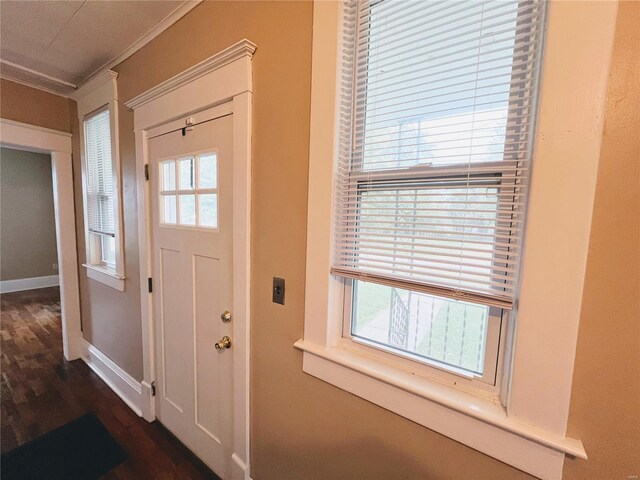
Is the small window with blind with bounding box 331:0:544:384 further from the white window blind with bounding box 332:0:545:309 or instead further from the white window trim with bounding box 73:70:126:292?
the white window trim with bounding box 73:70:126:292

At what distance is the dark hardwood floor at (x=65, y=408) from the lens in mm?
1524

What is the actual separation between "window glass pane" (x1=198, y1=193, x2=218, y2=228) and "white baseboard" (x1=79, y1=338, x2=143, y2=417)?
1516mm

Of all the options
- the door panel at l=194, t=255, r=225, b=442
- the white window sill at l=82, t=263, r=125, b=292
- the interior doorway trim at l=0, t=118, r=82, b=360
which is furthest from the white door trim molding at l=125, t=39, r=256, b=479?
the interior doorway trim at l=0, t=118, r=82, b=360

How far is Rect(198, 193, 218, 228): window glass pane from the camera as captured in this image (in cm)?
131

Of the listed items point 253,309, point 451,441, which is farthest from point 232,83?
point 451,441

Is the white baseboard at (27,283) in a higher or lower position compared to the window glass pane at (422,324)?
lower

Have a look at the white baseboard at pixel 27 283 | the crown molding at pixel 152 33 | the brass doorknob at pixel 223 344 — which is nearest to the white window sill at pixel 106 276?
the brass doorknob at pixel 223 344

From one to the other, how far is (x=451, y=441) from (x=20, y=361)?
379 cm

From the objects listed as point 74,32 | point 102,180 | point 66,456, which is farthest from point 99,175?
point 66,456

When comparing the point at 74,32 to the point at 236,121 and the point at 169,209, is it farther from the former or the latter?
the point at 236,121

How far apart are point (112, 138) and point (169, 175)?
29.9 inches

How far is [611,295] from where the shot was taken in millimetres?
587

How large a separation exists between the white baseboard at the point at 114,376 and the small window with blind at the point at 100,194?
32.4 inches

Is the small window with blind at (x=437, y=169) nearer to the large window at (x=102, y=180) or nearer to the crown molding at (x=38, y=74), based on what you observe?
the large window at (x=102, y=180)
